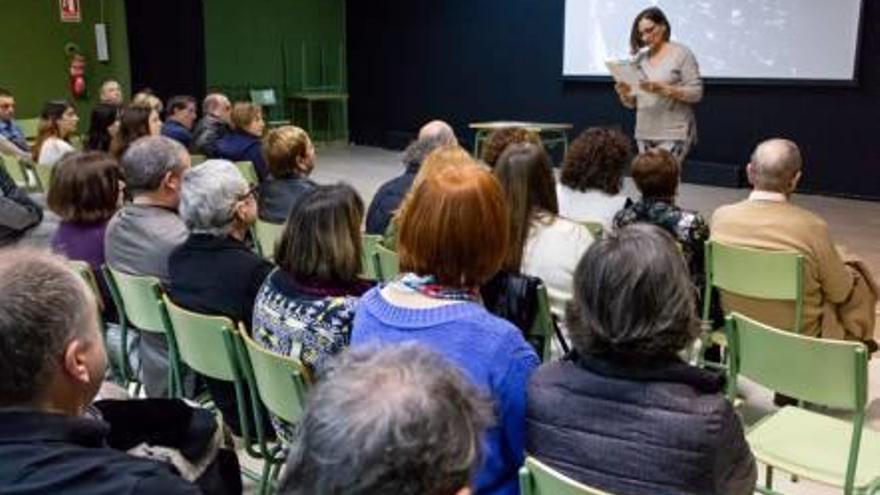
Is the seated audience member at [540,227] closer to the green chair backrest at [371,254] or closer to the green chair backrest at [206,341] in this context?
the green chair backrest at [371,254]

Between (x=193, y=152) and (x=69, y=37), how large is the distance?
230 inches

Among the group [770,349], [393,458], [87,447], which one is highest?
[393,458]

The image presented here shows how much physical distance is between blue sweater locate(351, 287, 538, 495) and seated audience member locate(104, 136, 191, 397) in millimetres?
1482

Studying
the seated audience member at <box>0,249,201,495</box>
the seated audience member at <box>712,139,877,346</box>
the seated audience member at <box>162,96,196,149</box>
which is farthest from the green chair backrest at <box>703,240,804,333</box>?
the seated audience member at <box>162,96,196,149</box>

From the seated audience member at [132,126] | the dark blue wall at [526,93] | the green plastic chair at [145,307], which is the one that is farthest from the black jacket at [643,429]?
the dark blue wall at [526,93]

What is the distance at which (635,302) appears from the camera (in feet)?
5.20

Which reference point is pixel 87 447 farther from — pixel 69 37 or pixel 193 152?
pixel 69 37

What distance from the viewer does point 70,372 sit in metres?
1.26

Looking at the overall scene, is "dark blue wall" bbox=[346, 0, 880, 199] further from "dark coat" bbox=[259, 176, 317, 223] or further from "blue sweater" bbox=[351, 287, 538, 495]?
"blue sweater" bbox=[351, 287, 538, 495]

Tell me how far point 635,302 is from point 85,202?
2.31 meters

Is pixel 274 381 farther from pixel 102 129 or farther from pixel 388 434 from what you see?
pixel 102 129

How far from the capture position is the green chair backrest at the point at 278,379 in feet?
6.59

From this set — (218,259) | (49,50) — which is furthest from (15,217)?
(49,50)

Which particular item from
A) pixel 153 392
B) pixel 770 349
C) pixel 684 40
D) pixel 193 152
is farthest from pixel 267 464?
pixel 684 40
